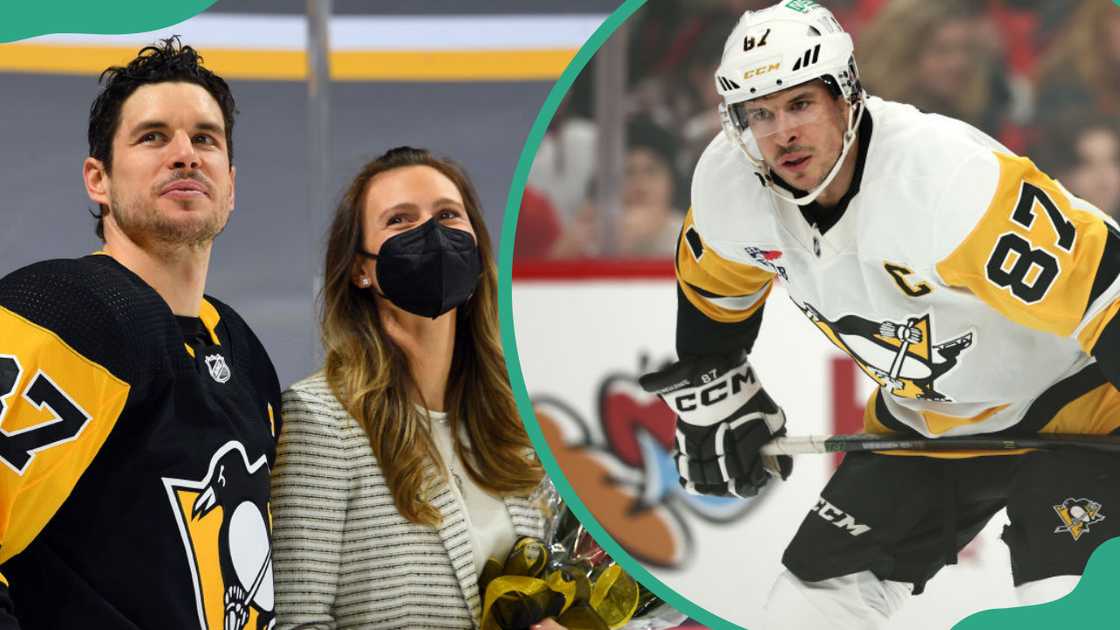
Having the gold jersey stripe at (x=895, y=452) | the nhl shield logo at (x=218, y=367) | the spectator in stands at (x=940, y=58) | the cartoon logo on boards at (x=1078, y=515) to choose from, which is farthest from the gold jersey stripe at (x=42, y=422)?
the spectator in stands at (x=940, y=58)

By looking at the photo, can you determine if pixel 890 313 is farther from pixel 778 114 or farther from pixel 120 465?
pixel 120 465

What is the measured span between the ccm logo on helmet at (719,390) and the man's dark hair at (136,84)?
618 millimetres

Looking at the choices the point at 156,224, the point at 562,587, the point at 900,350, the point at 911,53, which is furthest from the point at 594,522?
the point at 911,53

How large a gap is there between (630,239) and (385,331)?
576 millimetres

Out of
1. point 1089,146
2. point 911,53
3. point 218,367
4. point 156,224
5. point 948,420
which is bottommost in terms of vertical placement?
point 948,420

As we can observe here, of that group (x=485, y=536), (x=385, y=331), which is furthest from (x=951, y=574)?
(x=385, y=331)

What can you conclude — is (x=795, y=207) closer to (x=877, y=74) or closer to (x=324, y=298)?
(x=324, y=298)

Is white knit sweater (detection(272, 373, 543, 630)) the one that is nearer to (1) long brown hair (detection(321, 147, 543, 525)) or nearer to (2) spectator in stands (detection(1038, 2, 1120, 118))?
(1) long brown hair (detection(321, 147, 543, 525))

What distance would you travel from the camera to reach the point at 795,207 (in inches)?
52.1

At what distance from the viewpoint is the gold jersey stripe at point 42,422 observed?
0.99 m

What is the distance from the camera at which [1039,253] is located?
4.00 ft

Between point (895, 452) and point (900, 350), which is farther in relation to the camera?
point (895, 452)

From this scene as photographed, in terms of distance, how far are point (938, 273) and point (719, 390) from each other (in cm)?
31

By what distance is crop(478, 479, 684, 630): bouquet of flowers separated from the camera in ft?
4.26
